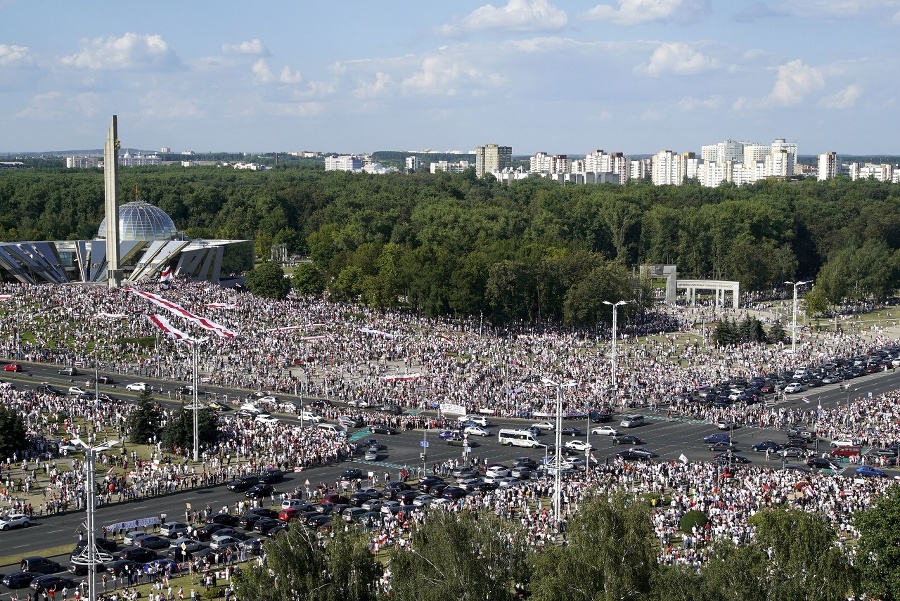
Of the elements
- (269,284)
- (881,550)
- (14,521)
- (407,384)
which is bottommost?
(14,521)

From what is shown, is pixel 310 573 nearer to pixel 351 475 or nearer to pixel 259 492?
pixel 259 492

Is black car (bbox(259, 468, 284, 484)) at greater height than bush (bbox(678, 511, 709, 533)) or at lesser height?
lesser

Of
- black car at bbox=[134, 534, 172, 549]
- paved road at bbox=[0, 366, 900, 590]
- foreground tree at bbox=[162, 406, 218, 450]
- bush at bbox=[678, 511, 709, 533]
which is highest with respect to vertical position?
foreground tree at bbox=[162, 406, 218, 450]

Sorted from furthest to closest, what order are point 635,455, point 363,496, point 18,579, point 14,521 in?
point 635,455
point 363,496
point 14,521
point 18,579

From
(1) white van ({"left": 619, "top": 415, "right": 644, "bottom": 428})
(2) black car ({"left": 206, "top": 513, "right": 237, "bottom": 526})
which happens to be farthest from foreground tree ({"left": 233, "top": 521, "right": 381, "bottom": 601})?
(1) white van ({"left": 619, "top": 415, "right": 644, "bottom": 428})

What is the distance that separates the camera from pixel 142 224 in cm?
9706

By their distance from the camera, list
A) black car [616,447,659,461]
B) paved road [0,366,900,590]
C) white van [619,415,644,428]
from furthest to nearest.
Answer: white van [619,415,644,428] → black car [616,447,659,461] → paved road [0,366,900,590]

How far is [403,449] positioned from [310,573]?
77.3 feet

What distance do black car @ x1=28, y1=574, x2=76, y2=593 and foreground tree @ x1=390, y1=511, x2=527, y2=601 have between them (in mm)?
10721

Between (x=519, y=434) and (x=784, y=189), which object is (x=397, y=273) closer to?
(x=519, y=434)

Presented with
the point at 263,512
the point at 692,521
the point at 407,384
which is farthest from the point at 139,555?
the point at 407,384

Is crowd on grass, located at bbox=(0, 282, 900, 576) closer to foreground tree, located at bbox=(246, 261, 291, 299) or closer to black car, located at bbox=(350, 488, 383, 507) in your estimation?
black car, located at bbox=(350, 488, 383, 507)

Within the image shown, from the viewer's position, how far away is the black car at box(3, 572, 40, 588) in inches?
1176

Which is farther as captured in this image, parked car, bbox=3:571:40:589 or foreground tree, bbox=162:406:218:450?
foreground tree, bbox=162:406:218:450
